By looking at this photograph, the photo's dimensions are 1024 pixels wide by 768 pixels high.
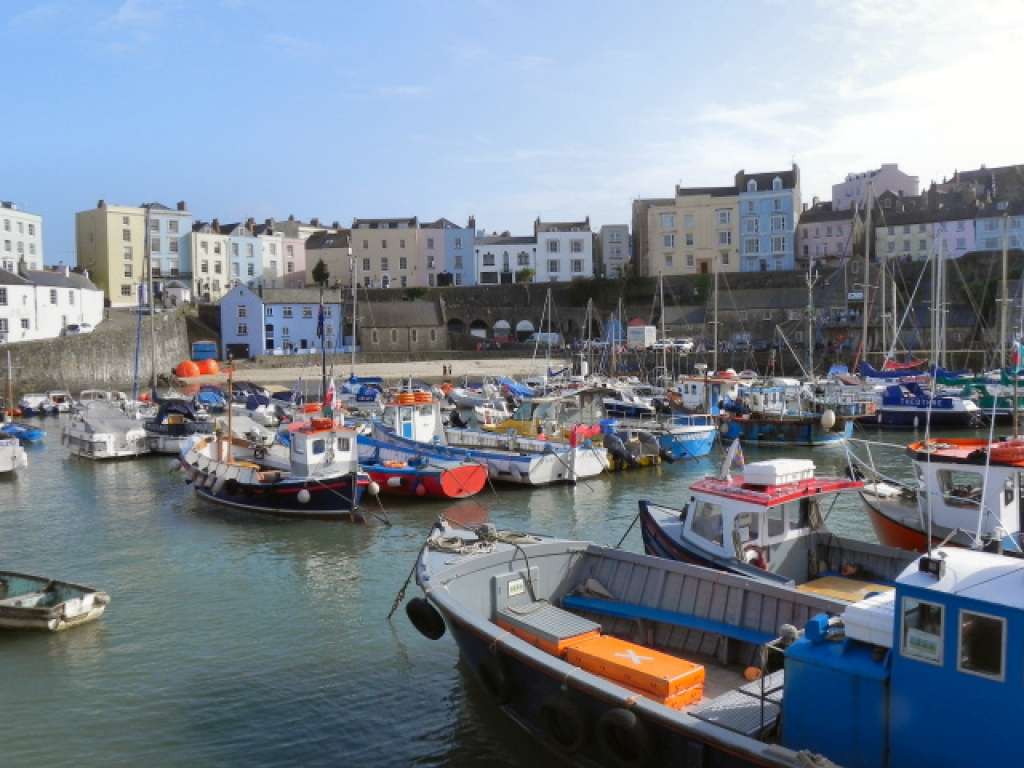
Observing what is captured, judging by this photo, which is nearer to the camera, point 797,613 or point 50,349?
point 797,613

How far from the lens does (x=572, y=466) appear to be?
26.8m

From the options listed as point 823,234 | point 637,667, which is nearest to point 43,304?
point 823,234

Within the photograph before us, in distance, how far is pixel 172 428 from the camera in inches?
1364

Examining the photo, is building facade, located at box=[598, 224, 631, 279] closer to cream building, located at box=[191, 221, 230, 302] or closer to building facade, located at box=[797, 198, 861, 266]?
building facade, located at box=[797, 198, 861, 266]

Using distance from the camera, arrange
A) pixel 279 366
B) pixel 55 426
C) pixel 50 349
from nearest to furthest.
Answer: pixel 55 426 < pixel 50 349 < pixel 279 366

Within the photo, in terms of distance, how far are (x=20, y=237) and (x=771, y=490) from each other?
248ft

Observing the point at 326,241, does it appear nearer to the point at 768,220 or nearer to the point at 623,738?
the point at 768,220

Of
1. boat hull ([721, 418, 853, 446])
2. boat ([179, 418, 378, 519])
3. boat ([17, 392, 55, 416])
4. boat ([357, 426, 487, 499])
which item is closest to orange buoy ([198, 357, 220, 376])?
boat ([17, 392, 55, 416])

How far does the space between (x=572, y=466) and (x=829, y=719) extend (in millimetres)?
19078

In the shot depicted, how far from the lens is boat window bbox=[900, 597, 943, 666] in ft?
23.5

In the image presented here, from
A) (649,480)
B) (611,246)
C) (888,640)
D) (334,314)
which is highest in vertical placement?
(611,246)

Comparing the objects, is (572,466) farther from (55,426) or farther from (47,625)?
(55,426)

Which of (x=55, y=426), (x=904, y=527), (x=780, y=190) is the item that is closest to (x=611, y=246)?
(x=780, y=190)

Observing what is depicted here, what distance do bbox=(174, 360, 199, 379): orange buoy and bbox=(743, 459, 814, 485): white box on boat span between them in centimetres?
5316
